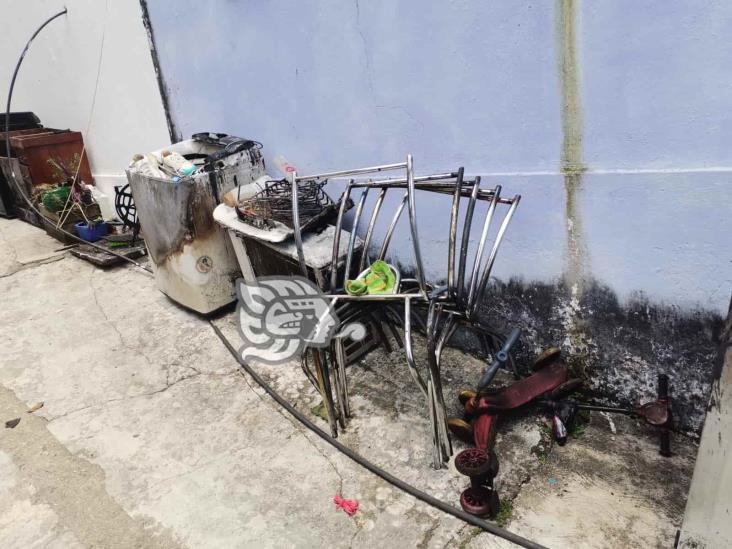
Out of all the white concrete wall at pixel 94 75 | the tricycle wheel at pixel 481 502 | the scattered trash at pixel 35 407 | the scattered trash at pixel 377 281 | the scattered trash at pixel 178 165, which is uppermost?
the white concrete wall at pixel 94 75

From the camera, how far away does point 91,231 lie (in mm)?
5949

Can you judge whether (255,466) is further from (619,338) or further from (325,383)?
(619,338)

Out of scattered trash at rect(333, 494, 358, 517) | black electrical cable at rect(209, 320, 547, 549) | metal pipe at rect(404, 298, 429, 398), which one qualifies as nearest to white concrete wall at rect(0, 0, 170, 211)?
black electrical cable at rect(209, 320, 547, 549)

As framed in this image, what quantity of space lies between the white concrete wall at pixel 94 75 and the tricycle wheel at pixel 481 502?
4610mm

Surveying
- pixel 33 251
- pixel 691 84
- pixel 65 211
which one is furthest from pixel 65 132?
pixel 691 84

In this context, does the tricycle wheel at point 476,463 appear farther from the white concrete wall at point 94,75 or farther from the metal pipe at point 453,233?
the white concrete wall at point 94,75

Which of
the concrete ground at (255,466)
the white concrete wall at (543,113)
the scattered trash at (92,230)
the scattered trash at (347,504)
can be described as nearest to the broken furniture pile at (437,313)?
the concrete ground at (255,466)

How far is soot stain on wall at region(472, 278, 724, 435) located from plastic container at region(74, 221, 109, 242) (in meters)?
4.92

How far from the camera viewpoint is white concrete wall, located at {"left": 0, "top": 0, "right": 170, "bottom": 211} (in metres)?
5.27

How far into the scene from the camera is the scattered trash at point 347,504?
2.26 metres

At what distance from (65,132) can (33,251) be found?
6.20ft

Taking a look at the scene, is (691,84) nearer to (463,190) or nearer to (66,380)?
(463,190)

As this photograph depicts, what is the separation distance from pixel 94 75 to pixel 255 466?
18.3ft

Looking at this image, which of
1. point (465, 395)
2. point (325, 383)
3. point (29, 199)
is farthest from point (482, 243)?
point (29, 199)
